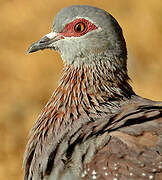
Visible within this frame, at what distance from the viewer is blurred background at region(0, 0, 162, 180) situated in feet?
26.6

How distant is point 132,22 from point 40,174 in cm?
685

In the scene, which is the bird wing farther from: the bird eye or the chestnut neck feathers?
the bird eye

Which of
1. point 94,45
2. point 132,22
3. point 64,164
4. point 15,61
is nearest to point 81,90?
point 94,45

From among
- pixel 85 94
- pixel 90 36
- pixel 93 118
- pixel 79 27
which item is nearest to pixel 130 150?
pixel 93 118

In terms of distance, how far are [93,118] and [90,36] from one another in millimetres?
801

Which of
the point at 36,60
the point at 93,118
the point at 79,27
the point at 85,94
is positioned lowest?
the point at 93,118

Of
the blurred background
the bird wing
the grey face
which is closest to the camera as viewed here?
the bird wing

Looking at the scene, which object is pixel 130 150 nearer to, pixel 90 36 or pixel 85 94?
pixel 85 94

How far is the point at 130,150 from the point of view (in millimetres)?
3496

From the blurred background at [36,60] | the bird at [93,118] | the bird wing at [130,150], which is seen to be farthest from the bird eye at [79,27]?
the blurred background at [36,60]

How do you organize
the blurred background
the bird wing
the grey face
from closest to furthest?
the bird wing
the grey face
the blurred background

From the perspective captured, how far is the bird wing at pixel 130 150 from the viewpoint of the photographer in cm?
342

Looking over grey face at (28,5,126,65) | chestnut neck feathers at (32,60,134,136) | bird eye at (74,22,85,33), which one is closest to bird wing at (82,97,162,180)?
chestnut neck feathers at (32,60,134,136)

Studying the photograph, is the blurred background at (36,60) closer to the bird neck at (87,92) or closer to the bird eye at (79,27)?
the bird neck at (87,92)
